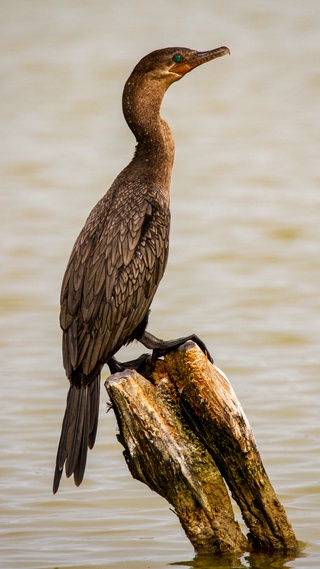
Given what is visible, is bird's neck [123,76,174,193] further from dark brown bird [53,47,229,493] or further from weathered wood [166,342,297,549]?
weathered wood [166,342,297,549]

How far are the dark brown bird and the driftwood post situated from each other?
25cm

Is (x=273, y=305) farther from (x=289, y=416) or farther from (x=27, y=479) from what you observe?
(x=27, y=479)

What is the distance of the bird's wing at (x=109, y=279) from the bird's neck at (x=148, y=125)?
360mm

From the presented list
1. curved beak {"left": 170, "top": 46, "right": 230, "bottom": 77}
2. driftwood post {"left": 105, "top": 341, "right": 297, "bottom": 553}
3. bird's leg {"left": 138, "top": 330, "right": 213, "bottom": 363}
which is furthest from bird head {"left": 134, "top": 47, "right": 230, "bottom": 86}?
driftwood post {"left": 105, "top": 341, "right": 297, "bottom": 553}

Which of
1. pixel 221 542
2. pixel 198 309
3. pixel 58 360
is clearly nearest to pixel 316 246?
pixel 198 309

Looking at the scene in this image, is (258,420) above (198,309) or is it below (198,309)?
below

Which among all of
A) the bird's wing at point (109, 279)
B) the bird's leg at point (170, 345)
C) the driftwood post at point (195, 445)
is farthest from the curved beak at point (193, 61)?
the driftwood post at point (195, 445)

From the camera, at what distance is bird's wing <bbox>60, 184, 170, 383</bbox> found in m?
5.93

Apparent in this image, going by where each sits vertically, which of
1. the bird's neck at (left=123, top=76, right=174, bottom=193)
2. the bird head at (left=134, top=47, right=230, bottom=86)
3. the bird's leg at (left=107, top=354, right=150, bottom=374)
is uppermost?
the bird head at (left=134, top=47, right=230, bottom=86)

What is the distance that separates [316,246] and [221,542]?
8.54 meters

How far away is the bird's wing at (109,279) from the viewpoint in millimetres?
5930

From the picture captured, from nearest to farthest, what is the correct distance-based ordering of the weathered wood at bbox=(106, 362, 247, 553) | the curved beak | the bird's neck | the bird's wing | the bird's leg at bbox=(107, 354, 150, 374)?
1. the weathered wood at bbox=(106, 362, 247, 553)
2. the bird's leg at bbox=(107, 354, 150, 374)
3. the bird's wing
4. the bird's neck
5. the curved beak

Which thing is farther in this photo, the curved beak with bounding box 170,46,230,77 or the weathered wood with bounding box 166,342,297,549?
the curved beak with bounding box 170,46,230,77

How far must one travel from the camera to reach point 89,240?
20.2 ft
